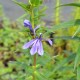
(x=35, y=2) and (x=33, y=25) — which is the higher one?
(x=35, y=2)

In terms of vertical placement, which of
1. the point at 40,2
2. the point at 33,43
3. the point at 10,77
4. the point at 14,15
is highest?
the point at 40,2

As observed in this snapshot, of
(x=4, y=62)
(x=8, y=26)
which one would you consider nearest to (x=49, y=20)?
(x=8, y=26)

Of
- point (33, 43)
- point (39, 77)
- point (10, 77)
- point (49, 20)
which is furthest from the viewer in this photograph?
point (49, 20)

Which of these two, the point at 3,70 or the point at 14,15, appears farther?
the point at 14,15

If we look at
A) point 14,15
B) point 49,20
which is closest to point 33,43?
point 49,20

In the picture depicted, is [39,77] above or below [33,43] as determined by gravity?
below

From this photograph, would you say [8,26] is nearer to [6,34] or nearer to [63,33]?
[6,34]

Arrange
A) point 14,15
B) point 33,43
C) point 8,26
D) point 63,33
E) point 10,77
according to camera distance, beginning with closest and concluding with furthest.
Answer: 1. point 33,43
2. point 10,77
3. point 63,33
4. point 8,26
5. point 14,15

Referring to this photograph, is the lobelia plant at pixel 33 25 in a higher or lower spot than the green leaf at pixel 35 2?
lower

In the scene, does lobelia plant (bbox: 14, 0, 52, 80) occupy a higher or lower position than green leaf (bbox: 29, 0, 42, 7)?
lower
